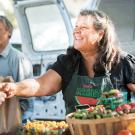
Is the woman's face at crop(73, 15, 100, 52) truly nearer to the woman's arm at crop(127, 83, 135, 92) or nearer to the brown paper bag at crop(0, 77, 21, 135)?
the woman's arm at crop(127, 83, 135, 92)

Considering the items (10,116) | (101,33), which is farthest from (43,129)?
(101,33)

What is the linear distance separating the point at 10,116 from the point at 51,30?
7.30 feet

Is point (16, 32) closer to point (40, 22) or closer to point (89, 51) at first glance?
point (40, 22)

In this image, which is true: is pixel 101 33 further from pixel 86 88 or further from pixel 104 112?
pixel 104 112

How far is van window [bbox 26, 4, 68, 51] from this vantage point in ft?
17.0

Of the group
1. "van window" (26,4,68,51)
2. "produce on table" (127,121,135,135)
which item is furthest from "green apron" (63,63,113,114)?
"van window" (26,4,68,51)

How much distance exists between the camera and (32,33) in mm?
5340

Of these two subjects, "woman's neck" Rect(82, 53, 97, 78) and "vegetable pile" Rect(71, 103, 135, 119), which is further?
"woman's neck" Rect(82, 53, 97, 78)

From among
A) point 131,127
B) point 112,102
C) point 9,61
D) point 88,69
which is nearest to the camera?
point 131,127

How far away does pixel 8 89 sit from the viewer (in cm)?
300

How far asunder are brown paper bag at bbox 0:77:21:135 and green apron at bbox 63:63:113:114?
352 millimetres

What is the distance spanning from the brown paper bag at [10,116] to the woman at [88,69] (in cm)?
8

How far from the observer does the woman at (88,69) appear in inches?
123

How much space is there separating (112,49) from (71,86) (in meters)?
0.37
